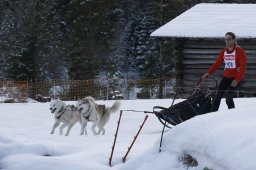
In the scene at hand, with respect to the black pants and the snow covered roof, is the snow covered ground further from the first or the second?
the snow covered roof

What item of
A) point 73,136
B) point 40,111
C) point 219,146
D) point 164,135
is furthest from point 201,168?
point 40,111

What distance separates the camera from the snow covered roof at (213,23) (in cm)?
1819

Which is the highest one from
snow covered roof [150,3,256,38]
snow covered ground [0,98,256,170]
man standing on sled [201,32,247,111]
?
snow covered roof [150,3,256,38]

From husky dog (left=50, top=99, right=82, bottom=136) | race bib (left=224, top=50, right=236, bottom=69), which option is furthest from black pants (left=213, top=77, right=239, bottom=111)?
husky dog (left=50, top=99, right=82, bottom=136)

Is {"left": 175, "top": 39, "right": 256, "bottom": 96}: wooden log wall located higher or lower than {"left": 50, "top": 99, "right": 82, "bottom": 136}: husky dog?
higher

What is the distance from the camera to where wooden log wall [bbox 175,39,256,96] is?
18766mm

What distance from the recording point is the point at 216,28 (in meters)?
18.6

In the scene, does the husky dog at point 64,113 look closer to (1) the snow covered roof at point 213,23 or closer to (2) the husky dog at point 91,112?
(2) the husky dog at point 91,112

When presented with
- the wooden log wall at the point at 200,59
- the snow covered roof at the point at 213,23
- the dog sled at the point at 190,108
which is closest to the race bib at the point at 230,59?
the dog sled at the point at 190,108

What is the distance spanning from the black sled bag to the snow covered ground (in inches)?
21.4

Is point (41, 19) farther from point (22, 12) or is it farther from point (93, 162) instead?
point (93, 162)

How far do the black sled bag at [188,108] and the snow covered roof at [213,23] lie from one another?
9529 millimetres

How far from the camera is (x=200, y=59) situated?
63.8ft

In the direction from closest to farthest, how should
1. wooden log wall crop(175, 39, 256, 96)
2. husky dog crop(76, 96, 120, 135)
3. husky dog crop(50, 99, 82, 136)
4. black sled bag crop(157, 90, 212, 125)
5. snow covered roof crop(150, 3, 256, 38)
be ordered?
black sled bag crop(157, 90, 212, 125) < husky dog crop(76, 96, 120, 135) < husky dog crop(50, 99, 82, 136) < snow covered roof crop(150, 3, 256, 38) < wooden log wall crop(175, 39, 256, 96)
